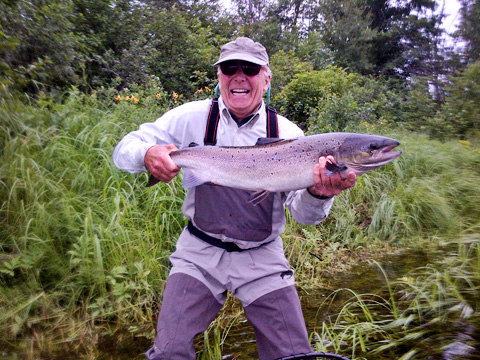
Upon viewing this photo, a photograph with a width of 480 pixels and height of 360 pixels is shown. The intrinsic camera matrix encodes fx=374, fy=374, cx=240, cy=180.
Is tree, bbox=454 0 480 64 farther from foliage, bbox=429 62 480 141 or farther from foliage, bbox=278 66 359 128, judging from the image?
foliage, bbox=278 66 359 128

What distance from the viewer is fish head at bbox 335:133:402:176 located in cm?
235

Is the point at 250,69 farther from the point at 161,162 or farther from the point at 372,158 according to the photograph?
the point at 372,158

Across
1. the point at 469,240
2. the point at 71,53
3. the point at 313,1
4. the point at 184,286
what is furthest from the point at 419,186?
the point at 313,1

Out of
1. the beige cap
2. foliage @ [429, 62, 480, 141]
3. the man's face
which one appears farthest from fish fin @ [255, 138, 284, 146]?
foliage @ [429, 62, 480, 141]

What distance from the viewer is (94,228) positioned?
3.69 m

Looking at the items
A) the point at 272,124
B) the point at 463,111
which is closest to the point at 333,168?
the point at 272,124

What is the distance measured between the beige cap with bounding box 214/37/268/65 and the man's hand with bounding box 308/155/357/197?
2.67 feet

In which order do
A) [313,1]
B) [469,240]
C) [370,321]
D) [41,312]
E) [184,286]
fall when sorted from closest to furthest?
[184,286], [41,312], [370,321], [469,240], [313,1]

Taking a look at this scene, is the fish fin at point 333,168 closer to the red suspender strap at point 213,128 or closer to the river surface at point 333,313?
the red suspender strap at point 213,128

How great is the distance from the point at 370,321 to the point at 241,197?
1.96 meters

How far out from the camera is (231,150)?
2.44m

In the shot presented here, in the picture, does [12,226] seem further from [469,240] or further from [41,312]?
[469,240]

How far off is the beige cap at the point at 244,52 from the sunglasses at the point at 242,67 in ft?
0.16

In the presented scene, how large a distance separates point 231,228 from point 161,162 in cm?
60
